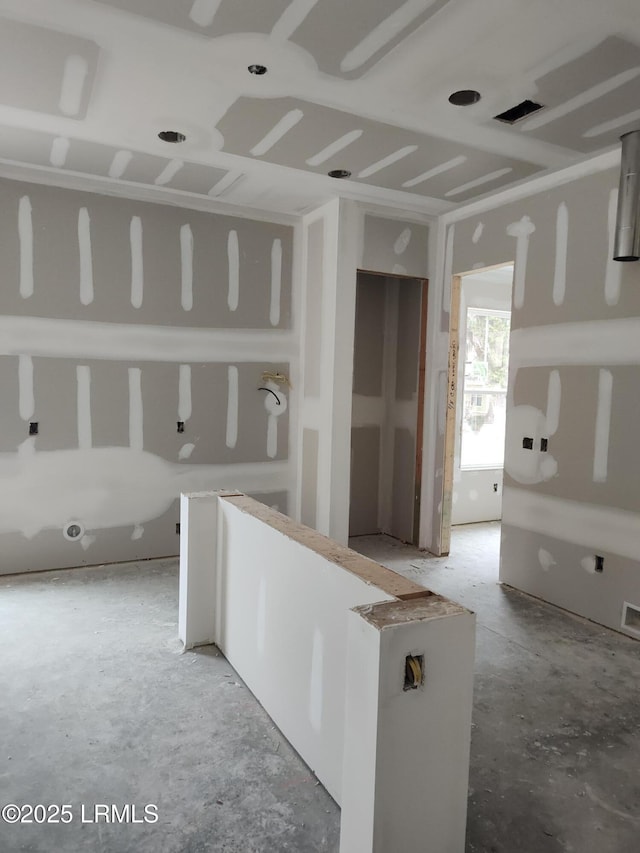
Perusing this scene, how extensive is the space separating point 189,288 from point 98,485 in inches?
65.1

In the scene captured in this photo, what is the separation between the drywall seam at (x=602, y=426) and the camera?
11.5ft

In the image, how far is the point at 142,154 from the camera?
3.70m

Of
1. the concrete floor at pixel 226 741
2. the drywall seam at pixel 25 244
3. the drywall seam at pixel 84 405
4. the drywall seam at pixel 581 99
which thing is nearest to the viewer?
the concrete floor at pixel 226 741

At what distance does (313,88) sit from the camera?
109 inches

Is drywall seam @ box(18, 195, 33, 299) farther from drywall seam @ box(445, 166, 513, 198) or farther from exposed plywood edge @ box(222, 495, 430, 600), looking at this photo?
drywall seam @ box(445, 166, 513, 198)

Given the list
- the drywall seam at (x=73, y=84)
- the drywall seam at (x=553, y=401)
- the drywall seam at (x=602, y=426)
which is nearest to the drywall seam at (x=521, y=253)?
the drywall seam at (x=553, y=401)

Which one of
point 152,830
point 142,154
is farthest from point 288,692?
point 142,154

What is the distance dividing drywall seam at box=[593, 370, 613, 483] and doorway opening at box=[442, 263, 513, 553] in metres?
2.29

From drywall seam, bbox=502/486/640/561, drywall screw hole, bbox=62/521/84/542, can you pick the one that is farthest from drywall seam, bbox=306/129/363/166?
drywall screw hole, bbox=62/521/84/542

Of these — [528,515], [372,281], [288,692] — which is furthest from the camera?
[372,281]

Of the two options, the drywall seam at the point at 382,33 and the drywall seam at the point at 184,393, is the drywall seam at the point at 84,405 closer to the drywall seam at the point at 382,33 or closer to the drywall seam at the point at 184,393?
the drywall seam at the point at 184,393

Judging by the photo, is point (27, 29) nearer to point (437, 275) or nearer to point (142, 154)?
point (142, 154)

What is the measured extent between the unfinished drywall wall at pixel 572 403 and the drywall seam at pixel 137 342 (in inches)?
75.8

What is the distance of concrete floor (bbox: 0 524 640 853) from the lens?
1847 millimetres
